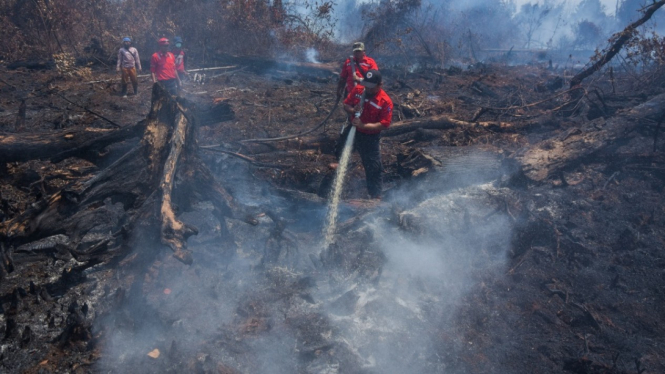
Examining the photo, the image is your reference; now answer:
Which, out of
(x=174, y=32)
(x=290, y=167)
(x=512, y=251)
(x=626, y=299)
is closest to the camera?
(x=626, y=299)

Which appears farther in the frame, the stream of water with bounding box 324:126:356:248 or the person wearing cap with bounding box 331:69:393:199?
the person wearing cap with bounding box 331:69:393:199

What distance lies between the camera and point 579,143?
657cm

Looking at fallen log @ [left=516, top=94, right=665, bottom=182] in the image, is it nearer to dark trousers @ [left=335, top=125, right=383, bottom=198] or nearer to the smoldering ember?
the smoldering ember

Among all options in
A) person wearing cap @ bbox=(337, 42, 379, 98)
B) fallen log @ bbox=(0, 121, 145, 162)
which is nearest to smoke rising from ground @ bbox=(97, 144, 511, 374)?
fallen log @ bbox=(0, 121, 145, 162)

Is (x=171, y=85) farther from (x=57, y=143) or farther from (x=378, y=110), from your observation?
(x=378, y=110)

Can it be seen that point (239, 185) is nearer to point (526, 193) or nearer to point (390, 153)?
point (390, 153)

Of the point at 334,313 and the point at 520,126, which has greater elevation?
the point at 520,126

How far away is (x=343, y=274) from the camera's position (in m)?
4.18

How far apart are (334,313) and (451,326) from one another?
1.18 m

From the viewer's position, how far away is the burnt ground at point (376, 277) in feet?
10.1

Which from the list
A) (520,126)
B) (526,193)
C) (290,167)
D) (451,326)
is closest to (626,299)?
(451,326)

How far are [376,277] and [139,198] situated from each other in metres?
3.03

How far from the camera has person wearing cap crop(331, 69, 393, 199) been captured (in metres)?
5.18

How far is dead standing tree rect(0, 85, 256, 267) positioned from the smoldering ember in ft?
0.07
